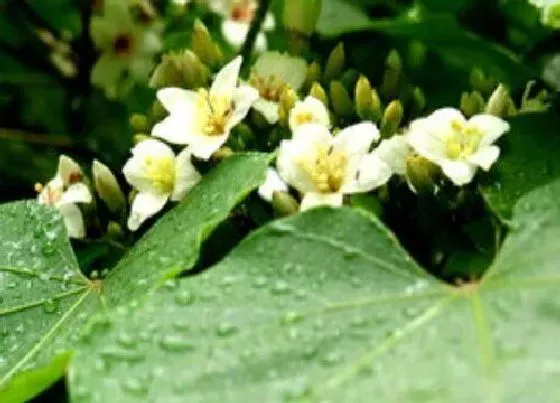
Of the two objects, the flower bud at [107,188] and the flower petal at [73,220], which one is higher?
the flower bud at [107,188]

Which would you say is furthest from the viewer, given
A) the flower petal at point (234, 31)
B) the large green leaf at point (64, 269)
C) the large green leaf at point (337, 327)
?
the flower petal at point (234, 31)

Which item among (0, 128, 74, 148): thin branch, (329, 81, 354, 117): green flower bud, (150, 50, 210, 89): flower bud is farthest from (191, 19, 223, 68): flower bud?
(0, 128, 74, 148): thin branch

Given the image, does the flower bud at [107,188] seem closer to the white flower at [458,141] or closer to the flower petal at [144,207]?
the flower petal at [144,207]

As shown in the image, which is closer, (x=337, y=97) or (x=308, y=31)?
(x=337, y=97)

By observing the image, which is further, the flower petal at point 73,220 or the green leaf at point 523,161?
the flower petal at point 73,220

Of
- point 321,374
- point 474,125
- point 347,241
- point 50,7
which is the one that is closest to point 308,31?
point 474,125

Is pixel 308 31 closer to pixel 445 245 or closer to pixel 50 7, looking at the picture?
pixel 445 245

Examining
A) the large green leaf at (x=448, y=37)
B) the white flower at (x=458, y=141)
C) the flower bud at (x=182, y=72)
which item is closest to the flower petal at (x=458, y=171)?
the white flower at (x=458, y=141)

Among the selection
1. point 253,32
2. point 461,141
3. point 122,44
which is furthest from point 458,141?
point 122,44
